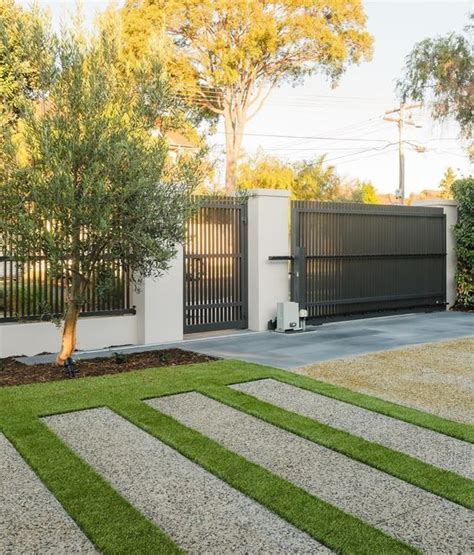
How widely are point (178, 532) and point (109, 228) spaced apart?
3804mm

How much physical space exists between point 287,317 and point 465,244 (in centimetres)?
508

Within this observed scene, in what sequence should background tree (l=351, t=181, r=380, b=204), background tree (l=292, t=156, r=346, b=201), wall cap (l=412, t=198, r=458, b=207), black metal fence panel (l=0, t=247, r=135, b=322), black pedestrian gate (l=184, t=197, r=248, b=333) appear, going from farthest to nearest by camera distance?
background tree (l=351, t=181, r=380, b=204)
background tree (l=292, t=156, r=346, b=201)
wall cap (l=412, t=198, r=458, b=207)
black pedestrian gate (l=184, t=197, r=248, b=333)
black metal fence panel (l=0, t=247, r=135, b=322)

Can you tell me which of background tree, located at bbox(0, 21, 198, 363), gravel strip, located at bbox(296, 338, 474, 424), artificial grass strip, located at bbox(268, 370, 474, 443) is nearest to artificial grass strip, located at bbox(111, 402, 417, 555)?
artificial grass strip, located at bbox(268, 370, 474, 443)

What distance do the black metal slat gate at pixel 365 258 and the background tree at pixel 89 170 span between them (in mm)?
4181

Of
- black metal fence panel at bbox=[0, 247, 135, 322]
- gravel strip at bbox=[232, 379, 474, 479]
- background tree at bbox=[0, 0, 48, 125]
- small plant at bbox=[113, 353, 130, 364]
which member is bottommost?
gravel strip at bbox=[232, 379, 474, 479]

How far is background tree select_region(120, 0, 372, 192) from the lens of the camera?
74.2ft

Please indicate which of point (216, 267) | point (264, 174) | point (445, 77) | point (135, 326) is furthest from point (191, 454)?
point (264, 174)

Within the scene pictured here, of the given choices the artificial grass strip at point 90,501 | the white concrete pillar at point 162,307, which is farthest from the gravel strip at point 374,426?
the white concrete pillar at point 162,307

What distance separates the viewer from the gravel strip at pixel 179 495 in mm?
2873

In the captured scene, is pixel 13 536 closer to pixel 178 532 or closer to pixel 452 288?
pixel 178 532

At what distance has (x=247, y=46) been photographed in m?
22.6

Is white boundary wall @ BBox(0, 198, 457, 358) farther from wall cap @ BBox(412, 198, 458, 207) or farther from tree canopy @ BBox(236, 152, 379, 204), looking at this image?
tree canopy @ BBox(236, 152, 379, 204)

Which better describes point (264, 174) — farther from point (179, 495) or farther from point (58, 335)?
point (179, 495)

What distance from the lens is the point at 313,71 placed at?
25062 mm
